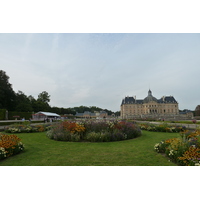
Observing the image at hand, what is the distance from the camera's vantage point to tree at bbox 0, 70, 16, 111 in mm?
38675

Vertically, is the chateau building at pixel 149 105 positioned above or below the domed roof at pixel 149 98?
below

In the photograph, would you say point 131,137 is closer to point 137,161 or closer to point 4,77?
point 137,161

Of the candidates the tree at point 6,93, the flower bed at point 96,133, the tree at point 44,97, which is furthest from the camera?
the tree at point 44,97

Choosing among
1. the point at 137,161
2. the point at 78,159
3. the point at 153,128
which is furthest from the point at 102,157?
the point at 153,128

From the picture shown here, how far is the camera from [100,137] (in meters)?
8.34

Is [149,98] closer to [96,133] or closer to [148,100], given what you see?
[148,100]

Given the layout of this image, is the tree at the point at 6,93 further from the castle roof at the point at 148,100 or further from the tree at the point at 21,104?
the castle roof at the point at 148,100

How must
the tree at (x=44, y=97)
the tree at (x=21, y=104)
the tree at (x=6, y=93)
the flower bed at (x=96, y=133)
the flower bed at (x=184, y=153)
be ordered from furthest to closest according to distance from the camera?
the tree at (x=44, y=97) → the tree at (x=21, y=104) → the tree at (x=6, y=93) → the flower bed at (x=96, y=133) → the flower bed at (x=184, y=153)

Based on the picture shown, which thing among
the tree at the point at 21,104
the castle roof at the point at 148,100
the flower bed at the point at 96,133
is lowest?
the flower bed at the point at 96,133

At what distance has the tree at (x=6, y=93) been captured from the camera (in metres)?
38.7

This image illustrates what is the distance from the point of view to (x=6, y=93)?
40719 millimetres

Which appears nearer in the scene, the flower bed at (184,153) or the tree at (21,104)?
the flower bed at (184,153)

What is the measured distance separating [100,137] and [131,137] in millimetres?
2555

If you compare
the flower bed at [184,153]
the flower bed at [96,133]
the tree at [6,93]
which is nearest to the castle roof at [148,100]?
the tree at [6,93]
